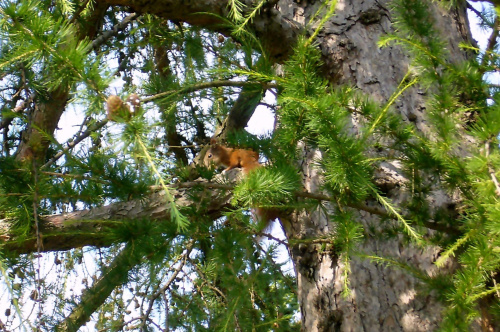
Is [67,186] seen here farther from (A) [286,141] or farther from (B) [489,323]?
(B) [489,323]

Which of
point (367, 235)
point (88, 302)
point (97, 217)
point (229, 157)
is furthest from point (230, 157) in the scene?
point (367, 235)

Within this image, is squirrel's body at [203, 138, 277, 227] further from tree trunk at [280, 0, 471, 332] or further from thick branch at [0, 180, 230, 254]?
tree trunk at [280, 0, 471, 332]

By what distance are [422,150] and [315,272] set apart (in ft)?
1.91

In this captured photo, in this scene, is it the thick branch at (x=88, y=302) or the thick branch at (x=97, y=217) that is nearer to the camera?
the thick branch at (x=97, y=217)

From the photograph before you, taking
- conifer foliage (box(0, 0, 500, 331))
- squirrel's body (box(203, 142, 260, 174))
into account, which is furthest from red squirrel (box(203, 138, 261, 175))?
conifer foliage (box(0, 0, 500, 331))

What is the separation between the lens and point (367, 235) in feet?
5.51

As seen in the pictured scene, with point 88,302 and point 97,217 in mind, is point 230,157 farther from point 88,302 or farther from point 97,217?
point 97,217

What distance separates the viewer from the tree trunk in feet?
5.40

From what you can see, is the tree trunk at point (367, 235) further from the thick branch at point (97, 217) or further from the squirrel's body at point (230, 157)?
the squirrel's body at point (230, 157)

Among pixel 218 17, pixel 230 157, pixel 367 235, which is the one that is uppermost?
pixel 230 157

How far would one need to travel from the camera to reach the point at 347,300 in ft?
5.63

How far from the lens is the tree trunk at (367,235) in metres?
1.64

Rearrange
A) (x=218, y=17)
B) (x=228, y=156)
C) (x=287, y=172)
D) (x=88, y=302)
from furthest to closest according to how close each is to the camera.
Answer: (x=228, y=156) < (x=88, y=302) < (x=218, y=17) < (x=287, y=172)

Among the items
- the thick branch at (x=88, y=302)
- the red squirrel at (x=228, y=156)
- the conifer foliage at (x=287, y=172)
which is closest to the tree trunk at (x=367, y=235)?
the conifer foliage at (x=287, y=172)
